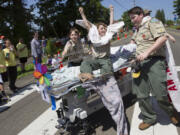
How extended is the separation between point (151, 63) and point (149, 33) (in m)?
0.51

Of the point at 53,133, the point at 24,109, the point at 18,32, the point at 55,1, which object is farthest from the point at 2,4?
the point at 53,133

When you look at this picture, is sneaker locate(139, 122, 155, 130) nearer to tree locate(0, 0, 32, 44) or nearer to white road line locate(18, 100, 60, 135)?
white road line locate(18, 100, 60, 135)

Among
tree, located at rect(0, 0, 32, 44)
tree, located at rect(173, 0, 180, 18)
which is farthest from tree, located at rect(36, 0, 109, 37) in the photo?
tree, located at rect(173, 0, 180, 18)

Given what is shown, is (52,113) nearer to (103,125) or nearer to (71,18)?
(103,125)

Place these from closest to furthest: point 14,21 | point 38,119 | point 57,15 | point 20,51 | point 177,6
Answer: point 38,119 < point 20,51 < point 14,21 < point 57,15 < point 177,6

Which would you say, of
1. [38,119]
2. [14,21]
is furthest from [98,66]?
[14,21]

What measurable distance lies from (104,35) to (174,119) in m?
1.96

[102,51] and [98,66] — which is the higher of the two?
[102,51]

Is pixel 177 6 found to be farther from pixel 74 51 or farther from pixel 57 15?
pixel 74 51

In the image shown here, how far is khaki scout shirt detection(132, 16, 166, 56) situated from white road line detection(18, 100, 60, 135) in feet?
8.19

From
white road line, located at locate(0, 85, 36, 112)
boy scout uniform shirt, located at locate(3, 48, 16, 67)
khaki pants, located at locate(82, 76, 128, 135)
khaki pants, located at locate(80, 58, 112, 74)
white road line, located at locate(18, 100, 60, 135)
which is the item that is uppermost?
boy scout uniform shirt, located at locate(3, 48, 16, 67)

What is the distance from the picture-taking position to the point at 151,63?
2.96 meters

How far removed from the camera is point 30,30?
3112 centimetres

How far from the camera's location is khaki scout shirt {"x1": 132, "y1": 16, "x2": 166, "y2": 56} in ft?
8.93
